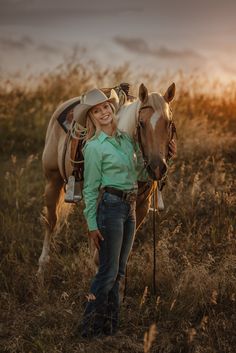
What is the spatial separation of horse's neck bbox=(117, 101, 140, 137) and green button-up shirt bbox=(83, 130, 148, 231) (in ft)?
1.13

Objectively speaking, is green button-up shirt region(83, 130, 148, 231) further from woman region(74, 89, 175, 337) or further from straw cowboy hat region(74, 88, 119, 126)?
straw cowboy hat region(74, 88, 119, 126)

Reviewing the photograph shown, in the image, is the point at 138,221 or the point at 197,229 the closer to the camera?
the point at 138,221

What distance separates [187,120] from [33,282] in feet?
14.7

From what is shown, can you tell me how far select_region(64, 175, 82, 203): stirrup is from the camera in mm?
4621

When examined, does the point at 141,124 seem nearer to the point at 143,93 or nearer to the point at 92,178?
the point at 143,93

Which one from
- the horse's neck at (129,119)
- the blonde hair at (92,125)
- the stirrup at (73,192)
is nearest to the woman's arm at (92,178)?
the blonde hair at (92,125)

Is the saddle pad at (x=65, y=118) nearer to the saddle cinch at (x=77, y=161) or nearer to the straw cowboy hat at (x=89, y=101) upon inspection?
the saddle cinch at (x=77, y=161)

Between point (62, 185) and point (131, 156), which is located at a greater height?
point (131, 156)

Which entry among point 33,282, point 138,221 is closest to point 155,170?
point 138,221

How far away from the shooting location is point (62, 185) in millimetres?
5879

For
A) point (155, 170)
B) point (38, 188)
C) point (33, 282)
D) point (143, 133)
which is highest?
point (143, 133)

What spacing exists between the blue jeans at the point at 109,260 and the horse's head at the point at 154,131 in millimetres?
319

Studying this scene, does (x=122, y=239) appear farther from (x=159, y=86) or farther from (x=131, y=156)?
(x=159, y=86)

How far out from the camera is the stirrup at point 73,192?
462 centimetres
